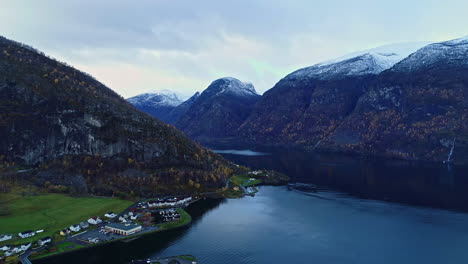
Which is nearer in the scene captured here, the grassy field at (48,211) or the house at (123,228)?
the grassy field at (48,211)

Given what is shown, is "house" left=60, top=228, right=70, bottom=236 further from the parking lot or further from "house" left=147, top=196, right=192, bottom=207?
"house" left=147, top=196, right=192, bottom=207

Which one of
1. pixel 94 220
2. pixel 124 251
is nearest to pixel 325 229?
pixel 124 251

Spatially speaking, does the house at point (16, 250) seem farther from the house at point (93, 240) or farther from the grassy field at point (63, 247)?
the house at point (93, 240)

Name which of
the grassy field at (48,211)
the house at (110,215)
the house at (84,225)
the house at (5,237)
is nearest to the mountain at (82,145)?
the grassy field at (48,211)

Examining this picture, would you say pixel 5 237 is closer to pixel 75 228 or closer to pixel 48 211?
pixel 75 228

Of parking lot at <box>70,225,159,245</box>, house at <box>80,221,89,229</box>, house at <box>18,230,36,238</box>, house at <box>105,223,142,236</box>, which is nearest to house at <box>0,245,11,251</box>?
house at <box>18,230,36,238</box>
